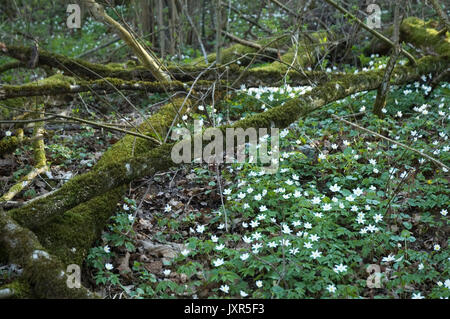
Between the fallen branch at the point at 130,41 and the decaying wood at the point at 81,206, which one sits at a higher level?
the fallen branch at the point at 130,41

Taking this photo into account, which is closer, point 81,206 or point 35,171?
point 81,206

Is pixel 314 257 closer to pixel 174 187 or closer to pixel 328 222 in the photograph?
pixel 328 222

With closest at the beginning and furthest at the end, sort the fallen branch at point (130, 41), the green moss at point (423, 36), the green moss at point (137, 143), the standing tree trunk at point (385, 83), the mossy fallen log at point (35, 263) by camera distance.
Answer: the mossy fallen log at point (35, 263) → the green moss at point (137, 143) → the standing tree trunk at point (385, 83) → the fallen branch at point (130, 41) → the green moss at point (423, 36)

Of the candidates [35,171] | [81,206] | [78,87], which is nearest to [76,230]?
[81,206]

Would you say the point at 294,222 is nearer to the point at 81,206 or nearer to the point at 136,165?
the point at 136,165

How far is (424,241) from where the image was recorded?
395 cm

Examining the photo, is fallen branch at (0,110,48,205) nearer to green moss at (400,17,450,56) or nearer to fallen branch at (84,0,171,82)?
fallen branch at (84,0,171,82)

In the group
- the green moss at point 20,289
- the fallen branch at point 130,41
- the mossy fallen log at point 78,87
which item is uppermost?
the fallen branch at point 130,41

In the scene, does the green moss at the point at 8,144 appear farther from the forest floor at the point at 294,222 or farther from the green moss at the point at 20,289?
the green moss at the point at 20,289

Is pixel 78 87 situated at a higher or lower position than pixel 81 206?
higher

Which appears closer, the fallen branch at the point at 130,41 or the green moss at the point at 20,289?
the green moss at the point at 20,289

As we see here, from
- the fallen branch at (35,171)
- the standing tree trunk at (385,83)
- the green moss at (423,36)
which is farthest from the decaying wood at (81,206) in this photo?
the green moss at (423,36)

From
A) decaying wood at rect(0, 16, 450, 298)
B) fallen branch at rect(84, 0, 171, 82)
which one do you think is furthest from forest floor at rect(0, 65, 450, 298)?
fallen branch at rect(84, 0, 171, 82)

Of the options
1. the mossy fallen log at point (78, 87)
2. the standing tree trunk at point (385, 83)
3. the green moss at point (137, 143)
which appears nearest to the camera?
the green moss at point (137, 143)
